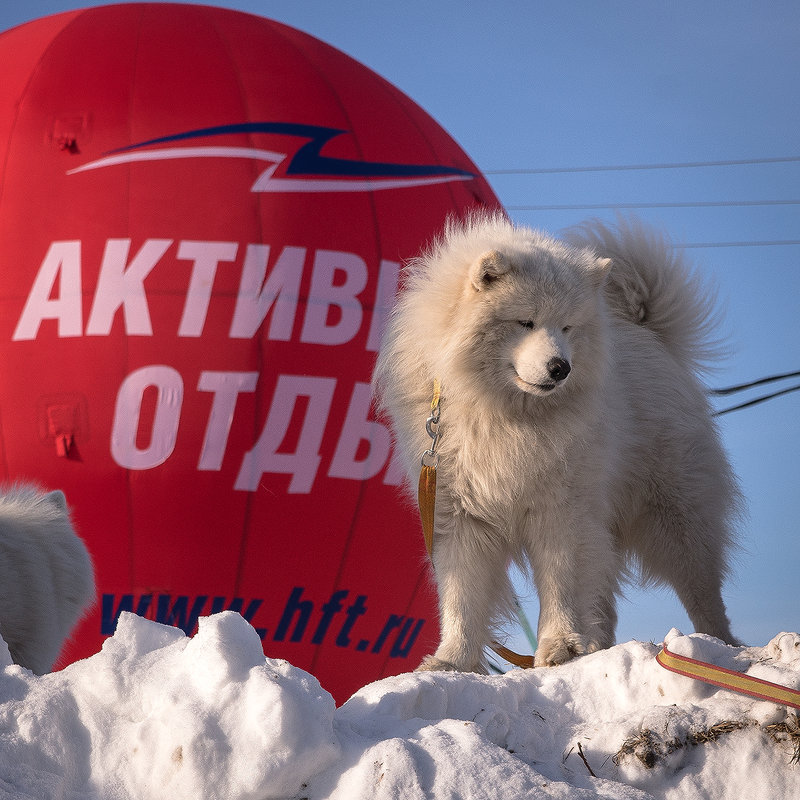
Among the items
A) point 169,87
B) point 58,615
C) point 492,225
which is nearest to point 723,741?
point 492,225

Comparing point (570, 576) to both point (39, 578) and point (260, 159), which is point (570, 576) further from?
point (260, 159)

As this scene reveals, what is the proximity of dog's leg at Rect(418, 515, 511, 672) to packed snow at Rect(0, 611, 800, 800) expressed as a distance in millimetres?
913

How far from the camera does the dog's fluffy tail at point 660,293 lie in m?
5.06

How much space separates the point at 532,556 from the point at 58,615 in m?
2.57

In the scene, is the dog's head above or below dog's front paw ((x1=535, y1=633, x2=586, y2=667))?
above

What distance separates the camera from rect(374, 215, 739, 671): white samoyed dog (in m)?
3.94

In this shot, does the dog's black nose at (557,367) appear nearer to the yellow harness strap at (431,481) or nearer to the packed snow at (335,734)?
the yellow harness strap at (431,481)

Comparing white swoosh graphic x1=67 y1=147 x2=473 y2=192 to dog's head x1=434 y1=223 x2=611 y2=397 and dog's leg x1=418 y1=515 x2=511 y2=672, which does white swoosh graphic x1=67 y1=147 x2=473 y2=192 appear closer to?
dog's head x1=434 y1=223 x2=611 y2=397

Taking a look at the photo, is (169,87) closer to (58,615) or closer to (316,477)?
(316,477)

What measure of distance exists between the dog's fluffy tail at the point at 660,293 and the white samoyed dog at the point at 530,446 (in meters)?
0.74

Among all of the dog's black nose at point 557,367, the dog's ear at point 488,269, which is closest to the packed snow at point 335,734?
the dog's black nose at point 557,367

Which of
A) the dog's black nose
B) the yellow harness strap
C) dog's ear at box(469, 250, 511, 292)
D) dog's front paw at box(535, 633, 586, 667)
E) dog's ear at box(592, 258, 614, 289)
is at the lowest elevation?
dog's front paw at box(535, 633, 586, 667)

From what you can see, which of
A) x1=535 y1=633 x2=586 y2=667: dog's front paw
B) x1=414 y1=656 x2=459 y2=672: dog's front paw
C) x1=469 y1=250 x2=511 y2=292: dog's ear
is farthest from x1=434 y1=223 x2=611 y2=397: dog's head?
x1=414 y1=656 x2=459 y2=672: dog's front paw

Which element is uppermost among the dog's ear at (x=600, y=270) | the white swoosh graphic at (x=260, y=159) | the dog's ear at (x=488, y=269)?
the white swoosh graphic at (x=260, y=159)
